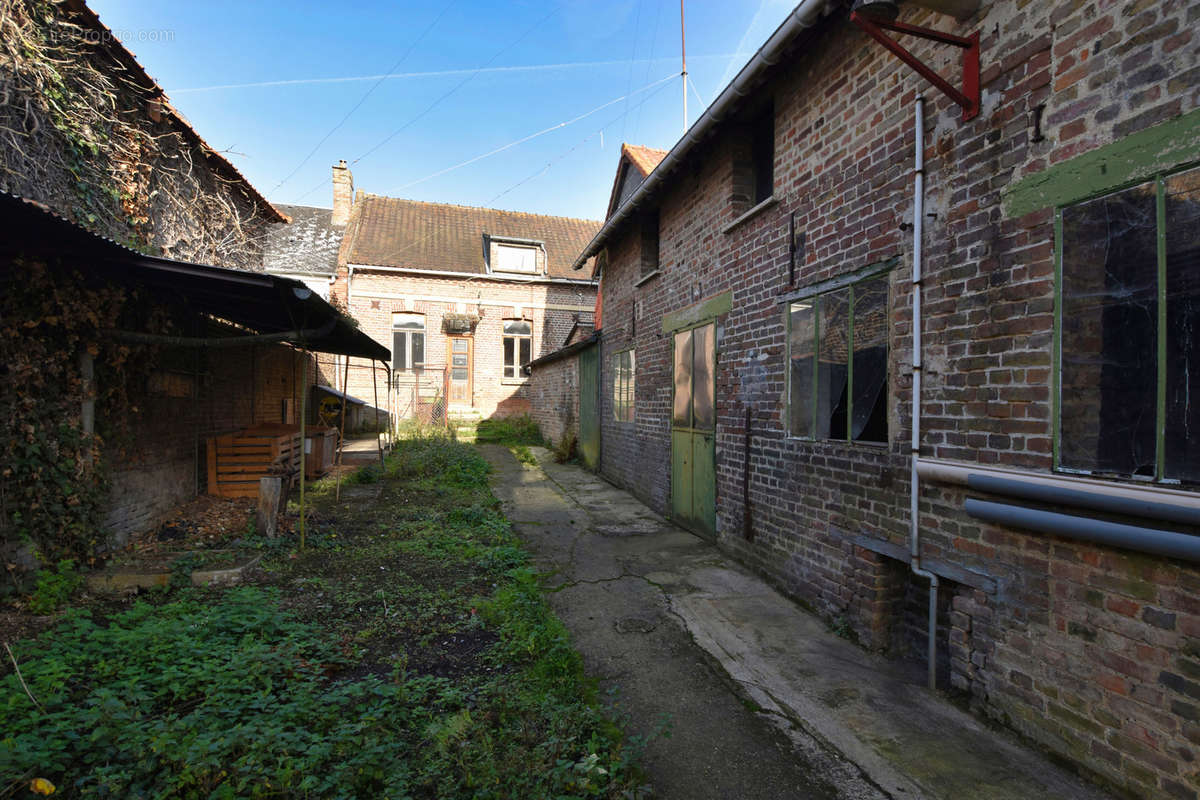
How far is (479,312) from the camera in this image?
1853cm

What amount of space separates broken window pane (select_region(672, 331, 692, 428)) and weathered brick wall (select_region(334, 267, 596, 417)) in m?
12.5

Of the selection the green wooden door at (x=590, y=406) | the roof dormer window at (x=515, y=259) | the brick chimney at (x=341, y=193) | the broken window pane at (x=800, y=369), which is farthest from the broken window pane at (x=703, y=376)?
the brick chimney at (x=341, y=193)

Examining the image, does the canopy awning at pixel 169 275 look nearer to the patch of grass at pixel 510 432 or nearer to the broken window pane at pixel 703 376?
the broken window pane at pixel 703 376

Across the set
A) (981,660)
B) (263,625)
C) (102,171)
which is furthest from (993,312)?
(102,171)

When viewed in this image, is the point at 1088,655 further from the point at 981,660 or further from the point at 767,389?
the point at 767,389

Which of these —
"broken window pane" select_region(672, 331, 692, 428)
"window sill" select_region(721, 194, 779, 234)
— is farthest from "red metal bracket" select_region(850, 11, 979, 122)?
"broken window pane" select_region(672, 331, 692, 428)

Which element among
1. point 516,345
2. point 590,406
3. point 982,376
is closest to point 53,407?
point 982,376

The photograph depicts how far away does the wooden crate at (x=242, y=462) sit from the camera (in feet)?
22.0

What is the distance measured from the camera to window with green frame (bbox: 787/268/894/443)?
3520 millimetres

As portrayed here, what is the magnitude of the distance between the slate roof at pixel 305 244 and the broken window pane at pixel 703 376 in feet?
49.0

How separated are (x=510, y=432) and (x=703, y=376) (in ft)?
37.7

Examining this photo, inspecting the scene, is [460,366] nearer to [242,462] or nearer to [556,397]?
[556,397]

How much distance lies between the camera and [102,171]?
536 centimetres

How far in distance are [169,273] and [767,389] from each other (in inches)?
200
